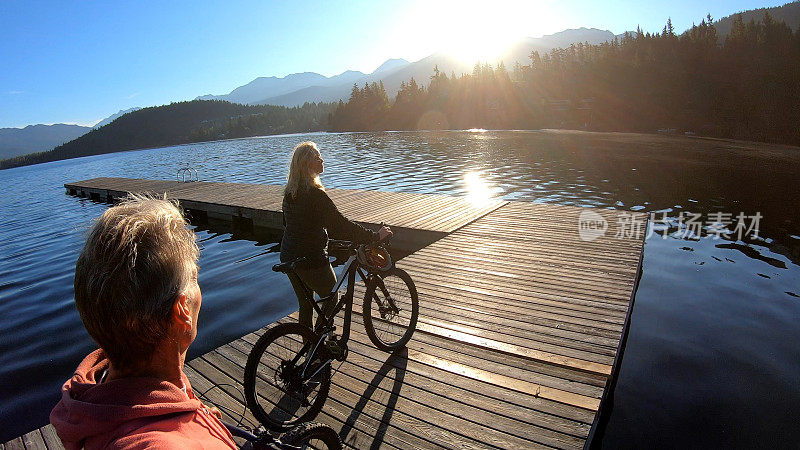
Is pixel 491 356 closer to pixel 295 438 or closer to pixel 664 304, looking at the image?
pixel 295 438

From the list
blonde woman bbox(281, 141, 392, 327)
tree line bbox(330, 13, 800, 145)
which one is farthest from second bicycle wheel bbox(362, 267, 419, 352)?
tree line bbox(330, 13, 800, 145)

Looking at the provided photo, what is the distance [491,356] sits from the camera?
204 inches

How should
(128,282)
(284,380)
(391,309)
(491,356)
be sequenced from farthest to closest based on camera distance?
(491,356) → (391,309) → (284,380) → (128,282)

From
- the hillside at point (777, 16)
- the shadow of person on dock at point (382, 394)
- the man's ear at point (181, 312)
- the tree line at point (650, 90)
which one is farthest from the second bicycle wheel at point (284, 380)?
the hillside at point (777, 16)

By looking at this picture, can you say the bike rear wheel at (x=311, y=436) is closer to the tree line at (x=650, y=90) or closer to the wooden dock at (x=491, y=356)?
the wooden dock at (x=491, y=356)

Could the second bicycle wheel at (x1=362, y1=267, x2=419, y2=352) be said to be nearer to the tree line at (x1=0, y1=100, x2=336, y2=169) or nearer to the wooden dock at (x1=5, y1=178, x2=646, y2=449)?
the wooden dock at (x1=5, y1=178, x2=646, y2=449)

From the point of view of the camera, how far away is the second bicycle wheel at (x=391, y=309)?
16.4ft

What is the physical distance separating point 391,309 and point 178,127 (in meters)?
177

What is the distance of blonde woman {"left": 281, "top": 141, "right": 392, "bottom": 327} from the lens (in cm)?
454

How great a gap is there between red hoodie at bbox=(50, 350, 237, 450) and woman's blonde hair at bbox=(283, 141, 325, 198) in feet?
11.1

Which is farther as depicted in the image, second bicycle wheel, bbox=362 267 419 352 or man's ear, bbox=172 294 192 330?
second bicycle wheel, bbox=362 267 419 352

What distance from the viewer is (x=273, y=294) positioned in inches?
384

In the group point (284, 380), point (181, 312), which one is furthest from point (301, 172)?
point (181, 312)

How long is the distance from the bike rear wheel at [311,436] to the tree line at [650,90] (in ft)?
170
